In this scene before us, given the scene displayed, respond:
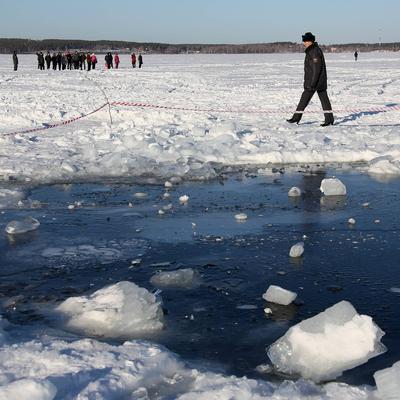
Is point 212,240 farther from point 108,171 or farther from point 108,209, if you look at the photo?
point 108,171

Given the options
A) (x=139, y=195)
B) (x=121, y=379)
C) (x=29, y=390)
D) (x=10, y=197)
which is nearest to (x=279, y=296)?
(x=121, y=379)

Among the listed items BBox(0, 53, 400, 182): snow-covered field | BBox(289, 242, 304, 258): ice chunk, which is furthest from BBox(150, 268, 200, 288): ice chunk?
BBox(0, 53, 400, 182): snow-covered field

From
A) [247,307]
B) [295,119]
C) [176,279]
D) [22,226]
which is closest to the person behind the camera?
[247,307]

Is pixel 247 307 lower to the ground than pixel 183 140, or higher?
lower

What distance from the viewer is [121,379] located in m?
2.96

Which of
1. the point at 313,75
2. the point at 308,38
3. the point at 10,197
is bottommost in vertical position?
the point at 10,197

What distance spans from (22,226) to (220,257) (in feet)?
6.31

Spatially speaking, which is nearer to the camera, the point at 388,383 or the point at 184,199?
the point at 388,383

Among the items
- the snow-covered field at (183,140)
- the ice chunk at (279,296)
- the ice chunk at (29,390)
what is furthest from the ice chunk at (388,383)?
the snow-covered field at (183,140)

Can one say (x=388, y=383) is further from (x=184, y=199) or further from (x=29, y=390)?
(x=184, y=199)

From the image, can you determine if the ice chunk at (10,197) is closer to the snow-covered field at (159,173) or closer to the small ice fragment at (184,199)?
the snow-covered field at (159,173)

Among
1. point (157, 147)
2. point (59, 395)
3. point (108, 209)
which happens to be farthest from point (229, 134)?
point (59, 395)

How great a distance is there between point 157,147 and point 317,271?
549cm

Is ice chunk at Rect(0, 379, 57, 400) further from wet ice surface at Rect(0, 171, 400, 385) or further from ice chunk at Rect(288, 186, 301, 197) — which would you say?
ice chunk at Rect(288, 186, 301, 197)
